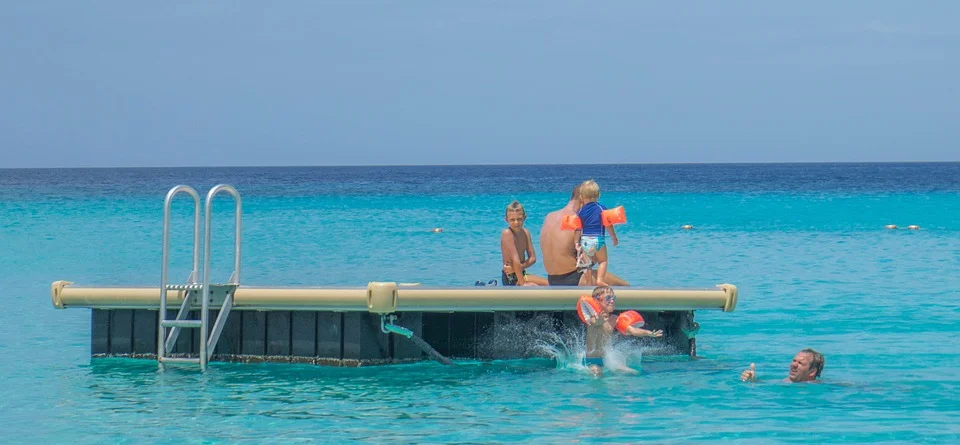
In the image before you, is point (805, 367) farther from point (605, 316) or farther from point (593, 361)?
point (593, 361)

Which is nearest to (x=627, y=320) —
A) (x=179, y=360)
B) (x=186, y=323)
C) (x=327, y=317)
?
(x=327, y=317)

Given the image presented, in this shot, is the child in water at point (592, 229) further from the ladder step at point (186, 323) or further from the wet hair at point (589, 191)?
the ladder step at point (186, 323)

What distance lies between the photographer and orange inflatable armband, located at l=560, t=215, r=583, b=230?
439 inches

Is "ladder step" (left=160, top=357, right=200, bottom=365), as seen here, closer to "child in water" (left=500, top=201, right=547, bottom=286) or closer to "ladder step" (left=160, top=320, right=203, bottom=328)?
"ladder step" (left=160, top=320, right=203, bottom=328)

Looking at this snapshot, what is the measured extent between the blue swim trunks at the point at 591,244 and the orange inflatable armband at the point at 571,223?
12 centimetres

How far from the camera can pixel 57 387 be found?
33.9 ft

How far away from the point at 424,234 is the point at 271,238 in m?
4.23

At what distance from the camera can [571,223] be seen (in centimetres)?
1117

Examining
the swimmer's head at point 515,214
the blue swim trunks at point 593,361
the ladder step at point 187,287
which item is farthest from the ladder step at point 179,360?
the blue swim trunks at point 593,361

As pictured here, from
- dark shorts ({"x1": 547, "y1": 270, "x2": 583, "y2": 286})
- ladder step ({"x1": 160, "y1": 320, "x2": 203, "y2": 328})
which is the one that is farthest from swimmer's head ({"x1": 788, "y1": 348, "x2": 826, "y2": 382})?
ladder step ({"x1": 160, "y1": 320, "x2": 203, "y2": 328})

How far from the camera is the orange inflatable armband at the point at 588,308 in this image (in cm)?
1028

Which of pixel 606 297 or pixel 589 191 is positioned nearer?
pixel 606 297

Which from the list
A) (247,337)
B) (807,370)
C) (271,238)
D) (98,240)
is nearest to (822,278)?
(807,370)

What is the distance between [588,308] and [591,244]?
3.21 ft
